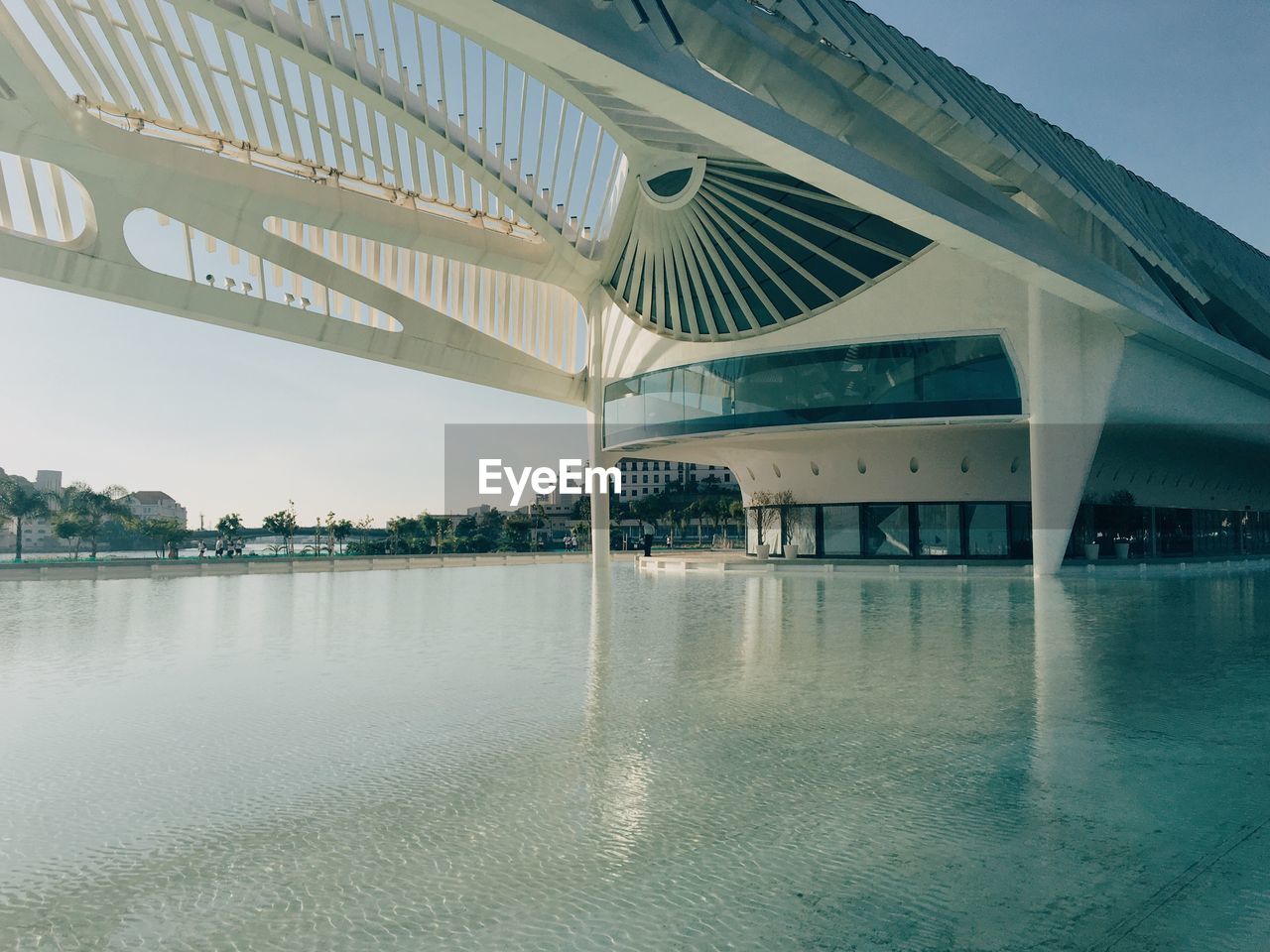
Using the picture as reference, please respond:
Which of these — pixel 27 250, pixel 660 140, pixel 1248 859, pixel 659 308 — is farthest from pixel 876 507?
pixel 1248 859

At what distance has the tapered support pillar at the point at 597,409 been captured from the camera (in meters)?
35.5

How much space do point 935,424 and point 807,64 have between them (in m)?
15.5

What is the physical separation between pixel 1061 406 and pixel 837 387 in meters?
5.92

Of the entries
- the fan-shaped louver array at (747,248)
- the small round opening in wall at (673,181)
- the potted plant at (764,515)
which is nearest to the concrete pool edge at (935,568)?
the potted plant at (764,515)

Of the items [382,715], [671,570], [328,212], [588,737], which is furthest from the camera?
[671,570]

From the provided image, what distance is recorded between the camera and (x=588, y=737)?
589 cm

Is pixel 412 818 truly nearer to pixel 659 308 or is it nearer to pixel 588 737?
pixel 588 737

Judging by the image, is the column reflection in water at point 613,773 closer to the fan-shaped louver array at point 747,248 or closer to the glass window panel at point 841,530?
the fan-shaped louver array at point 747,248

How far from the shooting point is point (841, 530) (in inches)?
1288

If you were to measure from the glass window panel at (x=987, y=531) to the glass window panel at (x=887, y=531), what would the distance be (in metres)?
2.01

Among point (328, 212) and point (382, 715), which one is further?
point (328, 212)

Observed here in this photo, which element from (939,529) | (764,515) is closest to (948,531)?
(939,529)

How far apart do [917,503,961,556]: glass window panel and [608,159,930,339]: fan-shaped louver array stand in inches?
333

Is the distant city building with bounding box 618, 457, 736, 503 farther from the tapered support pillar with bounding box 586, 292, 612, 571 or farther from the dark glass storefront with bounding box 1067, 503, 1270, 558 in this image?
the tapered support pillar with bounding box 586, 292, 612, 571
